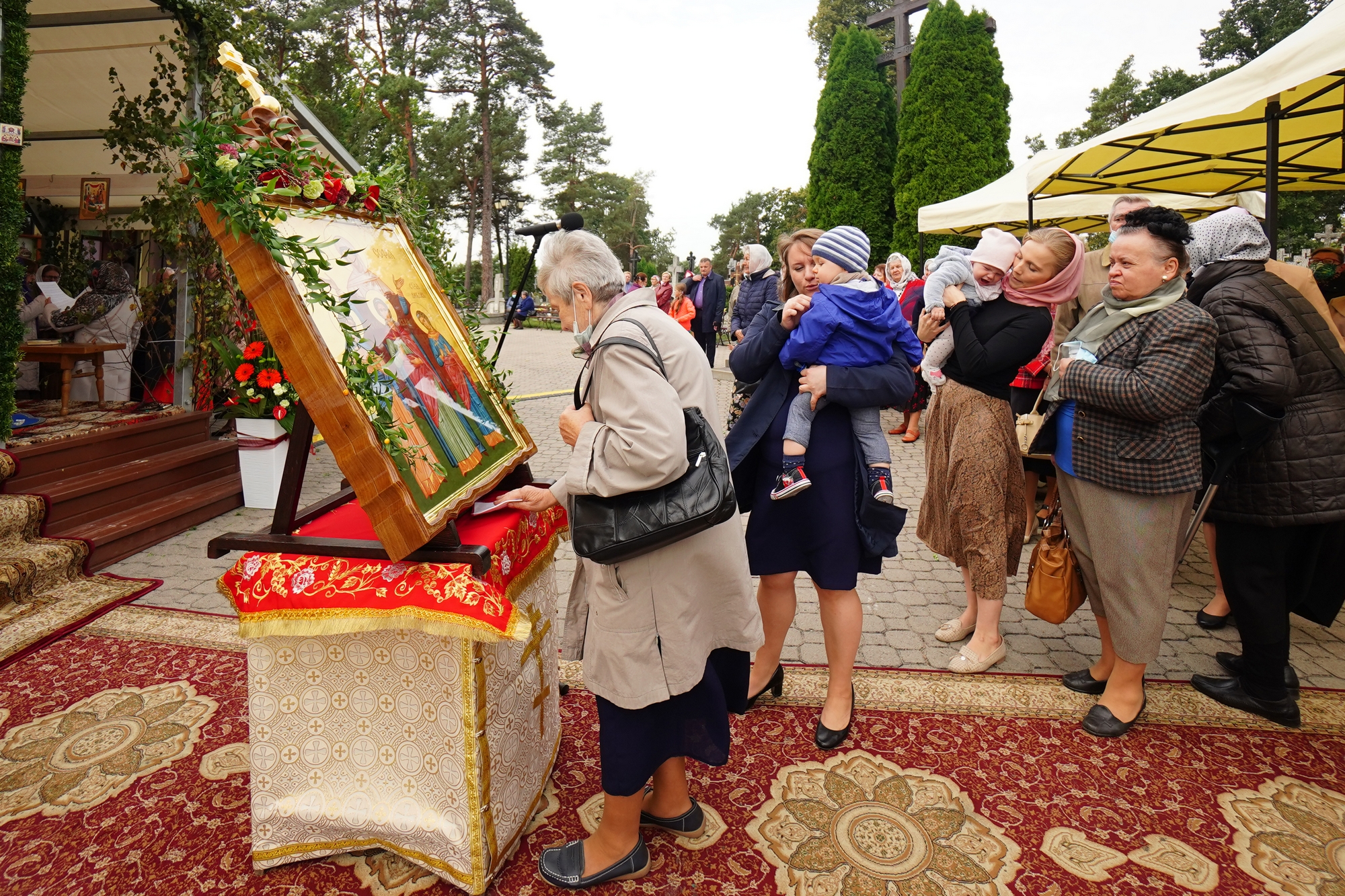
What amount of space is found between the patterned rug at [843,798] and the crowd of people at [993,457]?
16 centimetres

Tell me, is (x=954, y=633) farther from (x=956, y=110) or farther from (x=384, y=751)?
(x=956, y=110)

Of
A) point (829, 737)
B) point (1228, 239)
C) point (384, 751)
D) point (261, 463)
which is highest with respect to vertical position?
point (1228, 239)

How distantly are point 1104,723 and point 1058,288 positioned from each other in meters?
1.82

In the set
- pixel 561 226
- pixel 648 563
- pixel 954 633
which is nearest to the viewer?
pixel 648 563

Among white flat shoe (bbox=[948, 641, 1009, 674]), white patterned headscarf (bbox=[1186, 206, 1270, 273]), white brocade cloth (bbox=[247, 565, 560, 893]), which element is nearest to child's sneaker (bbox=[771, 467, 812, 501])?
white brocade cloth (bbox=[247, 565, 560, 893])

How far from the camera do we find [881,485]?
2.65 meters

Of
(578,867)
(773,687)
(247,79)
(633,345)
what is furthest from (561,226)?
(773,687)

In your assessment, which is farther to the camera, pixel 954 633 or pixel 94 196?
pixel 94 196

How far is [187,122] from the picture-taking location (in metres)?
1.74

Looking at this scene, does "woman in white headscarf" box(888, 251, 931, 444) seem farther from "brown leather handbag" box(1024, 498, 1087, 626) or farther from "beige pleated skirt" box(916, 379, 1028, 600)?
"brown leather handbag" box(1024, 498, 1087, 626)

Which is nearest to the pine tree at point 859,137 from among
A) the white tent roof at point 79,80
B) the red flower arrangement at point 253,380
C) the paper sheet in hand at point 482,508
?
the white tent roof at point 79,80

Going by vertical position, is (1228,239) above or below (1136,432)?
above

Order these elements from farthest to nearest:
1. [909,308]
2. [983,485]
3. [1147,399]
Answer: [909,308], [983,485], [1147,399]

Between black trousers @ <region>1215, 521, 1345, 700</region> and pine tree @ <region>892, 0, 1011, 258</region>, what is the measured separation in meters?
16.6
